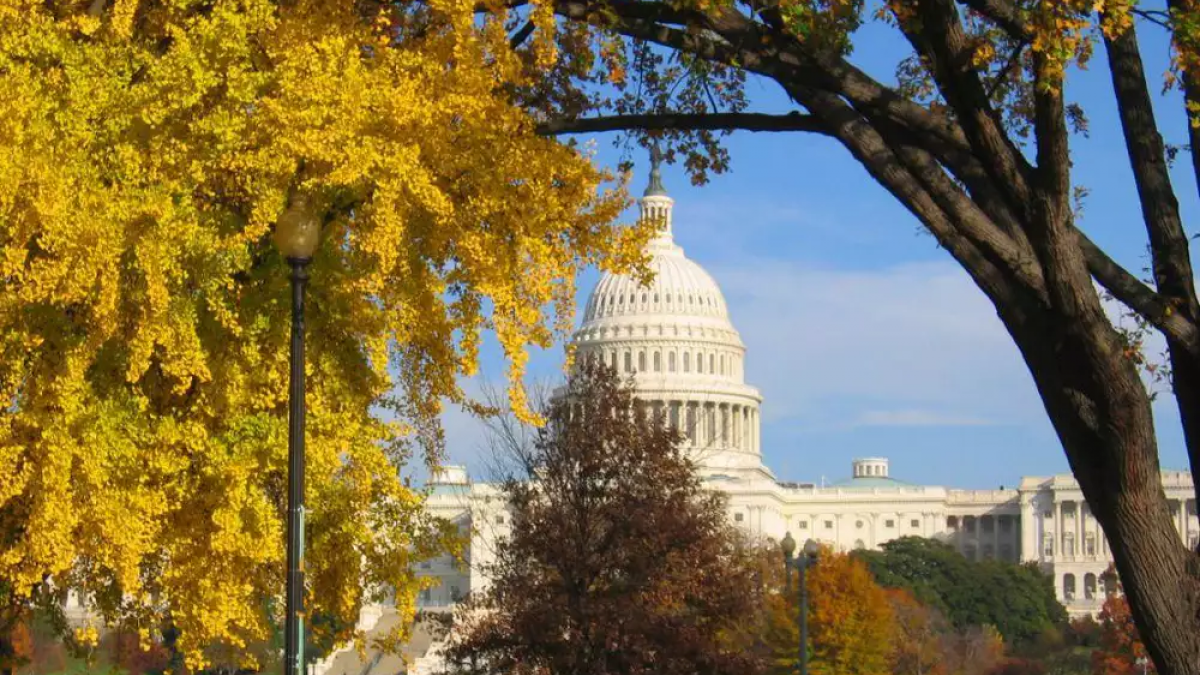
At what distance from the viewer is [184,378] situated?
1755 centimetres

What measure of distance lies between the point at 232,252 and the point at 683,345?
528ft

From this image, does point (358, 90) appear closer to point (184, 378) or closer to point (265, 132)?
point (265, 132)

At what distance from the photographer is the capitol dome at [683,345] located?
17400 centimetres

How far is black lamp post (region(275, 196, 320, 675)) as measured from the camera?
15758 millimetres

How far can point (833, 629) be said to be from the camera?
279 feet

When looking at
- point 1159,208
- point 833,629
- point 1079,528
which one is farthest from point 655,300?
point 1159,208

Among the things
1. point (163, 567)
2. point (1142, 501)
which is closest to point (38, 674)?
point (163, 567)

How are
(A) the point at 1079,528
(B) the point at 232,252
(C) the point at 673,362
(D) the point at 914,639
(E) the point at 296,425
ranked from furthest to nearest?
1. (A) the point at 1079,528
2. (C) the point at 673,362
3. (D) the point at 914,639
4. (B) the point at 232,252
5. (E) the point at 296,425

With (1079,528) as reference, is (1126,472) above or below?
below

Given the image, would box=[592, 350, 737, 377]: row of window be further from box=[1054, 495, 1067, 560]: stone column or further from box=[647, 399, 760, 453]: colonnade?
box=[1054, 495, 1067, 560]: stone column

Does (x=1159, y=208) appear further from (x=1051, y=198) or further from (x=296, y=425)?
(x=296, y=425)

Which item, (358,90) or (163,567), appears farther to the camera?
(163,567)

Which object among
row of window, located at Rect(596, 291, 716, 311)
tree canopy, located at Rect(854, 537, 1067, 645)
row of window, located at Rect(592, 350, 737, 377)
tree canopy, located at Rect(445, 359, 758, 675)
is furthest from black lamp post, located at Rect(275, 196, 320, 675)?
row of window, located at Rect(596, 291, 716, 311)

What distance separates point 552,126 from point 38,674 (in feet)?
293
